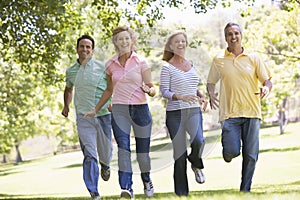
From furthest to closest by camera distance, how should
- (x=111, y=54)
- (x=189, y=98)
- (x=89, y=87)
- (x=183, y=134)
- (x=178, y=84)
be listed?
(x=89, y=87)
(x=111, y=54)
(x=183, y=134)
(x=178, y=84)
(x=189, y=98)

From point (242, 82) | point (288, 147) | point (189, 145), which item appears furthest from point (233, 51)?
point (288, 147)

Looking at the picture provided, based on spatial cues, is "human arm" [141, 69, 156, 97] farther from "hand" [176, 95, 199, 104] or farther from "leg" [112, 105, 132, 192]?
"leg" [112, 105, 132, 192]

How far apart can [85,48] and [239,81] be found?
162cm

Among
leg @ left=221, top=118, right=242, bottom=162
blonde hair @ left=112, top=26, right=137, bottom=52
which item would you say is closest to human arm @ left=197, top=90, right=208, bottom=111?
leg @ left=221, top=118, right=242, bottom=162

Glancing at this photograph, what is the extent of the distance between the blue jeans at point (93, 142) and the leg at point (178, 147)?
74 cm

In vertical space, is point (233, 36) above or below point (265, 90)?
above

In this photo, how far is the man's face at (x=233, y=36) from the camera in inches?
236

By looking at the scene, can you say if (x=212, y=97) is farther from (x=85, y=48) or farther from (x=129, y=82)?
(x=85, y=48)

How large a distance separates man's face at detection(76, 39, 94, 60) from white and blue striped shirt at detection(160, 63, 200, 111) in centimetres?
101

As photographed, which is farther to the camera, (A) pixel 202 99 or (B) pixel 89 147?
(B) pixel 89 147

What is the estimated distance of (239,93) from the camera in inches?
233

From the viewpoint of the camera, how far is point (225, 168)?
28.5 meters

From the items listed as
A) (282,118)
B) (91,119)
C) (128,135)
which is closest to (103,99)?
(91,119)

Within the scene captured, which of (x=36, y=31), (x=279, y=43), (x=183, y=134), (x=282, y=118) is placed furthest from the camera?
(x=282, y=118)
